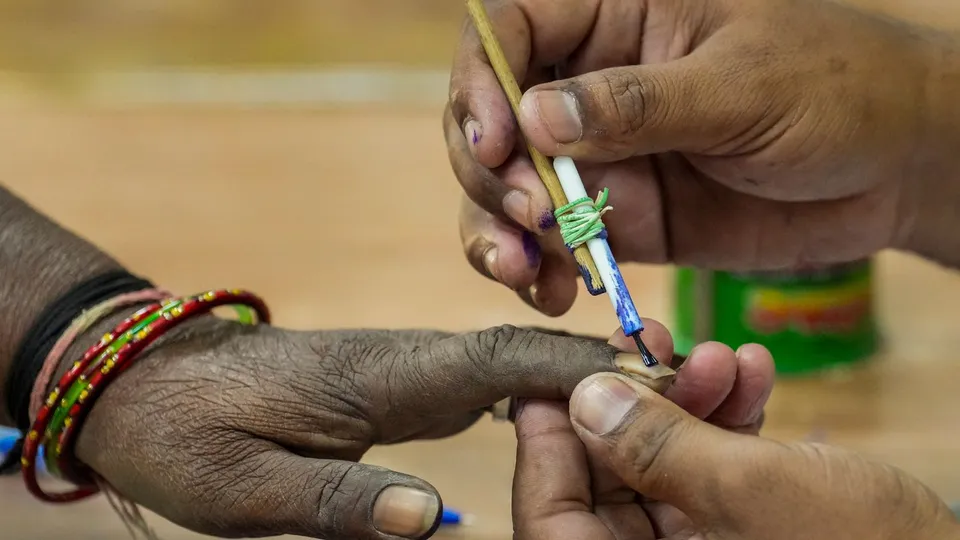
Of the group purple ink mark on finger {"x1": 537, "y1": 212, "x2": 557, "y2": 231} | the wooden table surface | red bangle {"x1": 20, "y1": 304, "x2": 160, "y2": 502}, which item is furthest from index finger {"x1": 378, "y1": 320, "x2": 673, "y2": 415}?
the wooden table surface

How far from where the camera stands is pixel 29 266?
0.89 m

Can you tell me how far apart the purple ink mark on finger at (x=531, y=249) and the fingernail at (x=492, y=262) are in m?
0.03

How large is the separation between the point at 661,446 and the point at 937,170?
601mm

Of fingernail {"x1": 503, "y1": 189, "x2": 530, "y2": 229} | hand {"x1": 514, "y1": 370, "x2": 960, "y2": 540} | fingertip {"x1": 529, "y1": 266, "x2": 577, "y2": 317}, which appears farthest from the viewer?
fingertip {"x1": 529, "y1": 266, "x2": 577, "y2": 317}

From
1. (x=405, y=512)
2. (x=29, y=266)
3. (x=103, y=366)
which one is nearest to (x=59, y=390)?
(x=103, y=366)

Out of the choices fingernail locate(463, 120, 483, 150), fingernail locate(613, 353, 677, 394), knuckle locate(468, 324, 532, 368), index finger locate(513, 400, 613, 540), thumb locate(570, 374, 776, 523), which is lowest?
index finger locate(513, 400, 613, 540)

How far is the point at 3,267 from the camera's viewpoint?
889mm

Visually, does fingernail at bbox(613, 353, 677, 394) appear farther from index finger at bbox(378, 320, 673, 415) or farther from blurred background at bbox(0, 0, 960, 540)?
blurred background at bbox(0, 0, 960, 540)

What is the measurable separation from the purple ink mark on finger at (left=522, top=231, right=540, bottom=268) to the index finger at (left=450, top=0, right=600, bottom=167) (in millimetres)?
93

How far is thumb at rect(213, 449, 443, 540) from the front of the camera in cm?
67

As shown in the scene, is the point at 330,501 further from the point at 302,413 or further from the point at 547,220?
the point at 547,220

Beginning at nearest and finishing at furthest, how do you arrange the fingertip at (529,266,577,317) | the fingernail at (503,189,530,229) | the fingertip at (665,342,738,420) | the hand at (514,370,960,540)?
the hand at (514,370,960,540) → the fingertip at (665,342,738,420) → the fingernail at (503,189,530,229) → the fingertip at (529,266,577,317)

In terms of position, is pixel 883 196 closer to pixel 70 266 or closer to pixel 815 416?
pixel 815 416

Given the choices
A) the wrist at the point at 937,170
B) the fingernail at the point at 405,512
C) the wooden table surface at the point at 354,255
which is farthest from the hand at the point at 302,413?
the wrist at the point at 937,170
